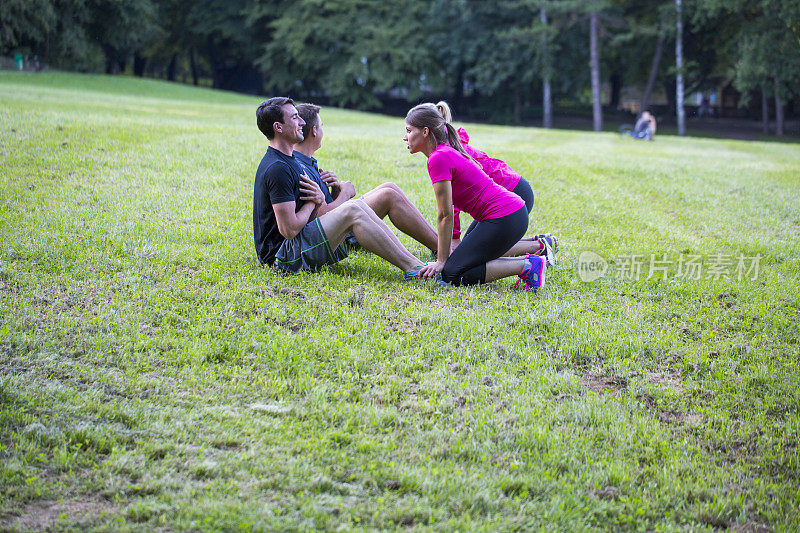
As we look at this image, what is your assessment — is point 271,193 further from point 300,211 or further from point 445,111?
point 445,111

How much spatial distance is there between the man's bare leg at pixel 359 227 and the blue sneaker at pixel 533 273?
1.18 metres

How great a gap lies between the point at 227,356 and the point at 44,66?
133 ft

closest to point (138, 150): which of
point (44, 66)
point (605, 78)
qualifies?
point (44, 66)

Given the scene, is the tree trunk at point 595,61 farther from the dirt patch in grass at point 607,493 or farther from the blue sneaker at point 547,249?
the dirt patch in grass at point 607,493

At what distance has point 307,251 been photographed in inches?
233

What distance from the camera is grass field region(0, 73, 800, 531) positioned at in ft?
10.6

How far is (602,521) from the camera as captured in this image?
317 cm

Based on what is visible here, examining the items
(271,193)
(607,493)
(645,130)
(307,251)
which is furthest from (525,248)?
(645,130)

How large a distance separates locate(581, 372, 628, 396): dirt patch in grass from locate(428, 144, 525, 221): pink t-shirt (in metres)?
1.79

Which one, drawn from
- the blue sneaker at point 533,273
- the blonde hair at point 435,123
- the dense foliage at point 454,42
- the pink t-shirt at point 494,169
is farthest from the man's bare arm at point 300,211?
the dense foliage at point 454,42

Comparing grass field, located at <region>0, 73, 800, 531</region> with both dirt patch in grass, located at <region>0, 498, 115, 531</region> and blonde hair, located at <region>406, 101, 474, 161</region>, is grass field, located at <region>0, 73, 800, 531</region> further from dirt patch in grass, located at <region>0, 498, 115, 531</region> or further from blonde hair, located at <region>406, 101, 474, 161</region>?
blonde hair, located at <region>406, 101, 474, 161</region>

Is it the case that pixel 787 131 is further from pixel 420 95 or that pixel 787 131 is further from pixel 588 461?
pixel 588 461

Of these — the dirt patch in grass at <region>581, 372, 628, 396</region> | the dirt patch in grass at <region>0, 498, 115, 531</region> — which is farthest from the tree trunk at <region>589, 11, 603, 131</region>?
the dirt patch in grass at <region>0, 498, 115, 531</region>

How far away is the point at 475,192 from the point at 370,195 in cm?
109
